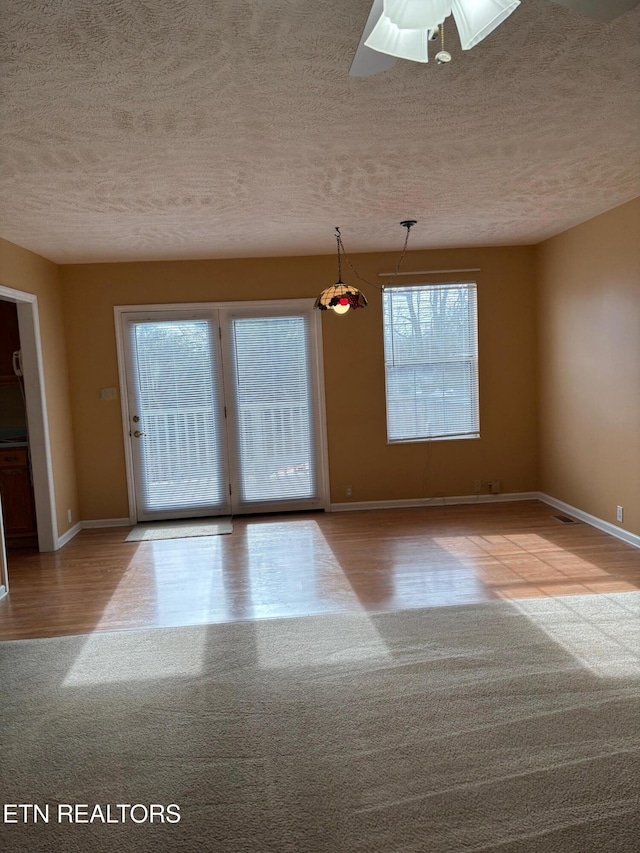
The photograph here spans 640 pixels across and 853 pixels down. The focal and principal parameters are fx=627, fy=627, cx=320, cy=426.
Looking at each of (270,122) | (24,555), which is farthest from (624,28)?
(24,555)

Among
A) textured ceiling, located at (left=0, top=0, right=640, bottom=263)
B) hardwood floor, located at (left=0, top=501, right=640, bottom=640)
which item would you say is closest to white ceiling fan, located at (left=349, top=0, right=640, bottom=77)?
textured ceiling, located at (left=0, top=0, right=640, bottom=263)

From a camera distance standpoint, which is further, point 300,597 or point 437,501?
point 437,501

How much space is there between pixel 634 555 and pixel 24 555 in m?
5.03

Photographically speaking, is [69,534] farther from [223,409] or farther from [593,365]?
[593,365]

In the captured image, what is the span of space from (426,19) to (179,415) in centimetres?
514

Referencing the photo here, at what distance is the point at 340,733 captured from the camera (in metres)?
2.61

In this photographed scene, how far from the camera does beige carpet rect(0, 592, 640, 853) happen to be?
6.87 feet

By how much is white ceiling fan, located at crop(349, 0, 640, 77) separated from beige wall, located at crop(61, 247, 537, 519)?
4.55 meters

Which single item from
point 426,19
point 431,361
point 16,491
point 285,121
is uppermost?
point 285,121

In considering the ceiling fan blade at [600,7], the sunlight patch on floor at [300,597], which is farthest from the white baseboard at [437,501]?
the ceiling fan blade at [600,7]

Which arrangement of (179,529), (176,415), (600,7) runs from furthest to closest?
(176,415), (179,529), (600,7)

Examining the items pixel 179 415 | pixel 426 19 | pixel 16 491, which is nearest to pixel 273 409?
pixel 179 415

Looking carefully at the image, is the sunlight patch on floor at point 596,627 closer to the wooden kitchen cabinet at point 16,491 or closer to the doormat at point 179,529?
the doormat at point 179,529

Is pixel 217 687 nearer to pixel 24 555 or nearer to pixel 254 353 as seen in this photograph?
pixel 24 555
